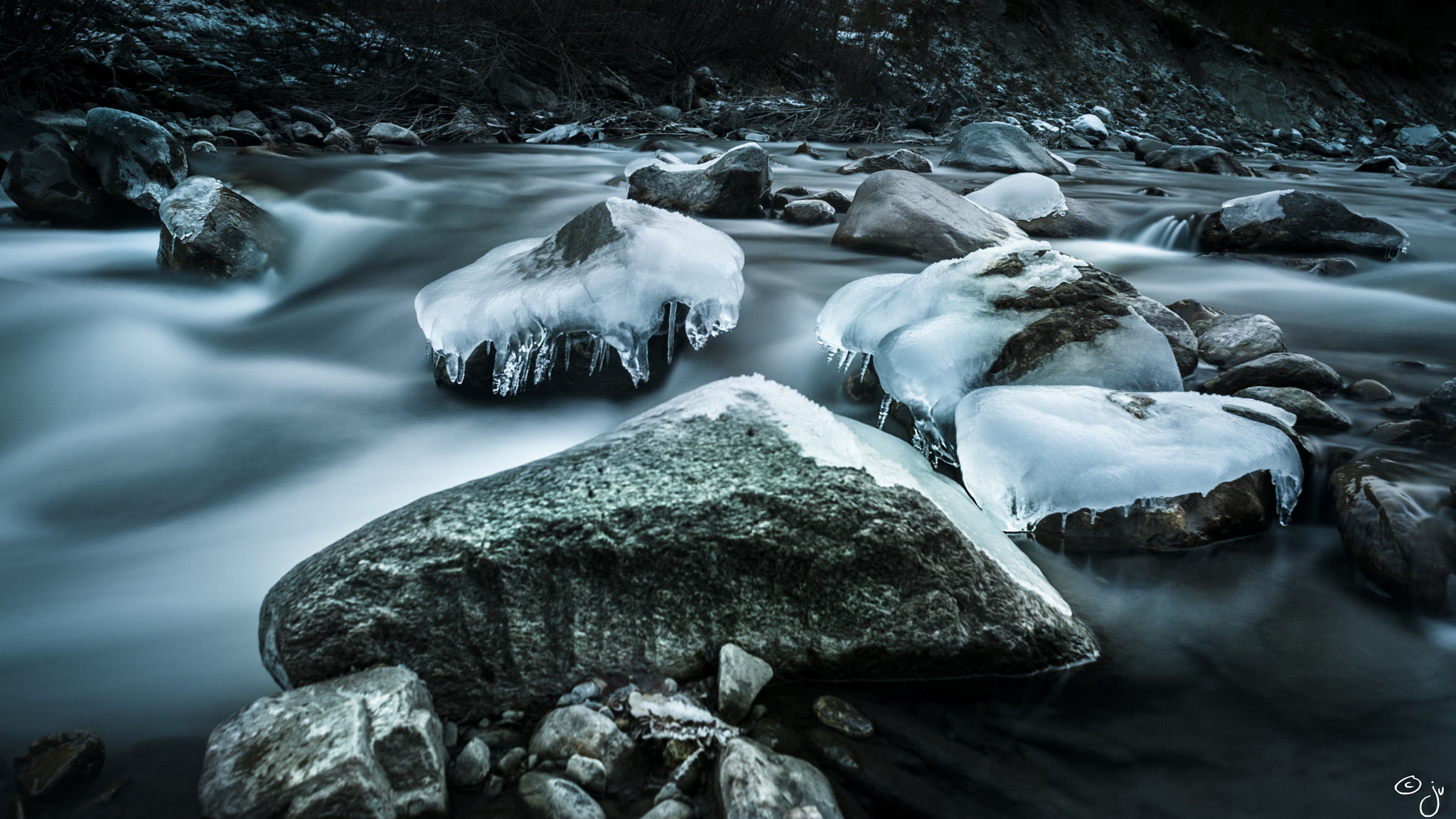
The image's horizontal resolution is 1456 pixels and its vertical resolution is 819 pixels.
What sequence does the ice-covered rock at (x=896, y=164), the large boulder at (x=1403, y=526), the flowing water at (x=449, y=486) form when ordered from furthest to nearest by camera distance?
1. the ice-covered rock at (x=896, y=164)
2. the large boulder at (x=1403, y=526)
3. the flowing water at (x=449, y=486)

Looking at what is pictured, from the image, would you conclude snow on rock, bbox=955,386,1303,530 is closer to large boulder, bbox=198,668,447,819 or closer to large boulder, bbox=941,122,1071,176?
large boulder, bbox=198,668,447,819

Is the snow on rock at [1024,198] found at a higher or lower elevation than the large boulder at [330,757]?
higher

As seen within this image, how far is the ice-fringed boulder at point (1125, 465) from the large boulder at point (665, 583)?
1.20 ft

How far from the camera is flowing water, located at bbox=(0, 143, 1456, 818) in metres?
1.50

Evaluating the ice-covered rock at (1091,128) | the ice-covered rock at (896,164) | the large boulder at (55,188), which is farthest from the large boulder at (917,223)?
the ice-covered rock at (1091,128)

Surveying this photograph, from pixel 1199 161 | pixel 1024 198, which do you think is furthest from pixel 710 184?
pixel 1199 161

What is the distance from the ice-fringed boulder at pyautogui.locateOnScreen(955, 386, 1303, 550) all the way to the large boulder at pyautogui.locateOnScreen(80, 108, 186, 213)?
16.8 feet

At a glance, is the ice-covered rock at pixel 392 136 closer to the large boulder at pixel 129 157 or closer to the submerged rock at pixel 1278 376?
the large boulder at pixel 129 157

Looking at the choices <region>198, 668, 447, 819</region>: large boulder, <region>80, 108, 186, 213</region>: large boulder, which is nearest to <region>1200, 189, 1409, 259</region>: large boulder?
<region>198, 668, 447, 819</region>: large boulder

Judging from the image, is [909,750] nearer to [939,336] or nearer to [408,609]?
[408,609]

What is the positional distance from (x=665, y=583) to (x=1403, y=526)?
184cm

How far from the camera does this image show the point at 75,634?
6.26 feet

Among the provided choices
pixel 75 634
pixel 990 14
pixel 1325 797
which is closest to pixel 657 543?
pixel 1325 797

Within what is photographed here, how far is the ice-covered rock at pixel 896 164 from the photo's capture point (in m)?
6.86
